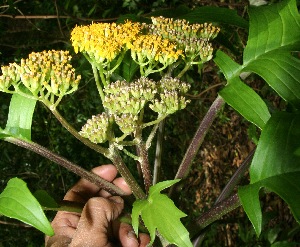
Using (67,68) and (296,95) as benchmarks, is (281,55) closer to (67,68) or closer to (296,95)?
(296,95)

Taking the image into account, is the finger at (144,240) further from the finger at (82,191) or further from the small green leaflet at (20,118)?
the small green leaflet at (20,118)

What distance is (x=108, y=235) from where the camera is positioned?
83 centimetres

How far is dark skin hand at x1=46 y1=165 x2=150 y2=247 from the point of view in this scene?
768 mm

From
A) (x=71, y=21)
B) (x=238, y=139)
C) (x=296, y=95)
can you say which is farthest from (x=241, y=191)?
(x=238, y=139)

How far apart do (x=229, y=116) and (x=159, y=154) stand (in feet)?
5.14

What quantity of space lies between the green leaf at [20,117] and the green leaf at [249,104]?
0.39 m

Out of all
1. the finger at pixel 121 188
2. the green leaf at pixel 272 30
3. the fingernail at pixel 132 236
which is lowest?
the fingernail at pixel 132 236

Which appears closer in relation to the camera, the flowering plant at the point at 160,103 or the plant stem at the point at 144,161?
the flowering plant at the point at 160,103

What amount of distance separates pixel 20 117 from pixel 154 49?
314 millimetres

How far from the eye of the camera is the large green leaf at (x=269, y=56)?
2.75ft

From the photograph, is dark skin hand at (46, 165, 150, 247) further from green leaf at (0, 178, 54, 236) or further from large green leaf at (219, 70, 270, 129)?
large green leaf at (219, 70, 270, 129)

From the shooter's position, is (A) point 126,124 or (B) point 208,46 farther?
(B) point 208,46

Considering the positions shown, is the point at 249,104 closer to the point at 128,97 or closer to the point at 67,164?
the point at 128,97

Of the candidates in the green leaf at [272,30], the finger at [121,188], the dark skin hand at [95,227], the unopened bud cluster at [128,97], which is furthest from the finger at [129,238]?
the green leaf at [272,30]
